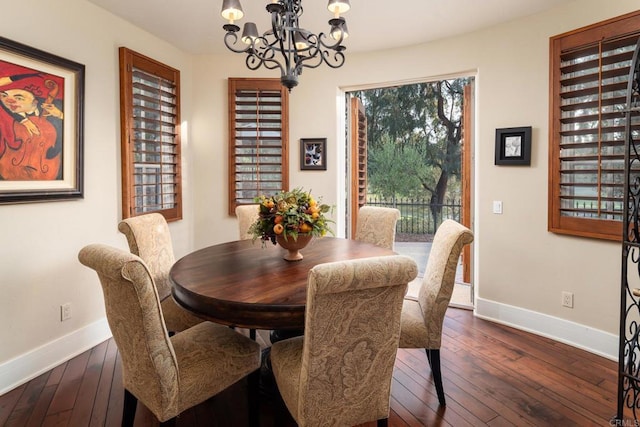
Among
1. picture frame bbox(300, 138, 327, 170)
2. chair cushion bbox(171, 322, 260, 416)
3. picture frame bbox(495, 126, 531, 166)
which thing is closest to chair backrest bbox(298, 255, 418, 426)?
chair cushion bbox(171, 322, 260, 416)

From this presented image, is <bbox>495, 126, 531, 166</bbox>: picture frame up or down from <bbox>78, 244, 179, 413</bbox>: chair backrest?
up

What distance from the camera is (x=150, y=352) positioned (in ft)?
4.62

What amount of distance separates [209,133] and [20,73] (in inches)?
74.1

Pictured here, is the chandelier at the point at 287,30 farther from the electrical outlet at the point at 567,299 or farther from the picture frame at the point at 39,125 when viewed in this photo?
the electrical outlet at the point at 567,299

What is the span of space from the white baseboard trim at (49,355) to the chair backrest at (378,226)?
230 cm

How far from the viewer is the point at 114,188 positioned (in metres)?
3.13

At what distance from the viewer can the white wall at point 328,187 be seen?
2.50 metres

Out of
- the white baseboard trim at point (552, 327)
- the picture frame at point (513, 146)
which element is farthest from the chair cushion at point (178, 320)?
the picture frame at point (513, 146)

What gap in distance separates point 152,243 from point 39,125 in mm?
1114

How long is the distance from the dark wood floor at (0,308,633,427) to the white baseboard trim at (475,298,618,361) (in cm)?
9

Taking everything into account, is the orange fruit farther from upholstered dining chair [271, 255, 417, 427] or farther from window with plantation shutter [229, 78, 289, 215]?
window with plantation shutter [229, 78, 289, 215]

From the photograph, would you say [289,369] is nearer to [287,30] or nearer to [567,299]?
[287,30]

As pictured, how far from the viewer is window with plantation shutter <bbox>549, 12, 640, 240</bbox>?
102 inches

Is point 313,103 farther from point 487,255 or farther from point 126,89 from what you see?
point 487,255
